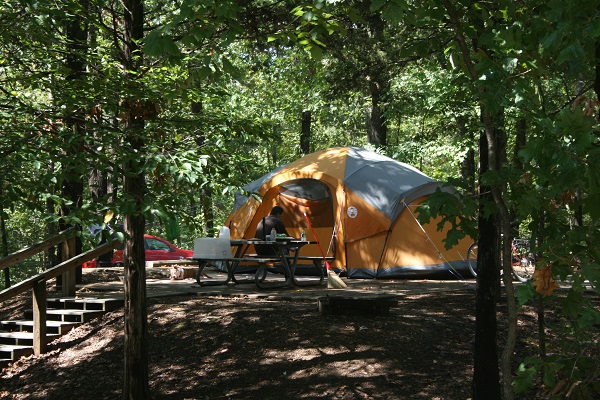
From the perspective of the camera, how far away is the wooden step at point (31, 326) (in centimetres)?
930

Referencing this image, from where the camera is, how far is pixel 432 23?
462cm

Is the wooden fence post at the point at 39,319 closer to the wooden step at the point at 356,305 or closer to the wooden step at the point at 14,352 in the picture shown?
the wooden step at the point at 14,352

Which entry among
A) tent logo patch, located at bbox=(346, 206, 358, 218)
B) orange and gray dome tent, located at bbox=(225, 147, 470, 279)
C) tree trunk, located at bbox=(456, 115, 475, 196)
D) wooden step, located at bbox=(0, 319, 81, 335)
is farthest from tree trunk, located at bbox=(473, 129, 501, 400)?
tree trunk, located at bbox=(456, 115, 475, 196)

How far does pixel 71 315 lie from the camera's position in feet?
31.2

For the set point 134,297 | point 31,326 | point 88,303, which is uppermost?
point 134,297

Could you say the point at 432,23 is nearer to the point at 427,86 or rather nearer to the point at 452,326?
the point at 452,326

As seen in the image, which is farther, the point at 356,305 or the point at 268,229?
the point at 268,229

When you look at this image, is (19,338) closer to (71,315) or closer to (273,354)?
(71,315)

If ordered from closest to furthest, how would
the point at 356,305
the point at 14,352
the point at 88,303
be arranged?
the point at 356,305
the point at 14,352
the point at 88,303

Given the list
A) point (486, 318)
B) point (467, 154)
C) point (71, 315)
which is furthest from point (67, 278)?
point (467, 154)

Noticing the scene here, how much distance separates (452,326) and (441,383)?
5.48 feet

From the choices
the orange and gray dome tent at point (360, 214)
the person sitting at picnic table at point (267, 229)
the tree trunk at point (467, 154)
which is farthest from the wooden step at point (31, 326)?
the tree trunk at point (467, 154)

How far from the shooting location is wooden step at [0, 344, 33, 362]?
28.9 ft

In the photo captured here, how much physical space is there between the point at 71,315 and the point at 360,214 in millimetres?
5948
